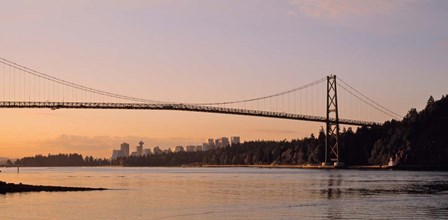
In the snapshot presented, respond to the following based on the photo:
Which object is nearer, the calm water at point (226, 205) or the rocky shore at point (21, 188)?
the calm water at point (226, 205)

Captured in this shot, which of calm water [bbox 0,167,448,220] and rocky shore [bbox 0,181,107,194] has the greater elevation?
rocky shore [bbox 0,181,107,194]

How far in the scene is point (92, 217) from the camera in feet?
123

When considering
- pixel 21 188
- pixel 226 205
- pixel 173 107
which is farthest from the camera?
pixel 173 107

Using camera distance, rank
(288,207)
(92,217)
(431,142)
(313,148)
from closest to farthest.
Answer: (92,217), (288,207), (431,142), (313,148)

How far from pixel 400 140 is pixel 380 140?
20.3 ft

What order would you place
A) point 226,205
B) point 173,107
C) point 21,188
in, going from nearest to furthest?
point 226,205 < point 21,188 < point 173,107

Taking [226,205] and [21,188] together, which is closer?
[226,205]

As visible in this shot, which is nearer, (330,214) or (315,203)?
(330,214)

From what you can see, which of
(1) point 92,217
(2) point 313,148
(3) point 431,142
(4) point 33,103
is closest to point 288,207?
(1) point 92,217

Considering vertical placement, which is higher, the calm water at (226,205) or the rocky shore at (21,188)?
the rocky shore at (21,188)

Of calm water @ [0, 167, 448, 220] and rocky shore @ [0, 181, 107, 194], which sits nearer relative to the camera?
calm water @ [0, 167, 448, 220]

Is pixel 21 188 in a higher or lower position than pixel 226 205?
higher

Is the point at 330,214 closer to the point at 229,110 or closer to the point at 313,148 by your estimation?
the point at 229,110

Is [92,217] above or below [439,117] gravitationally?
below
